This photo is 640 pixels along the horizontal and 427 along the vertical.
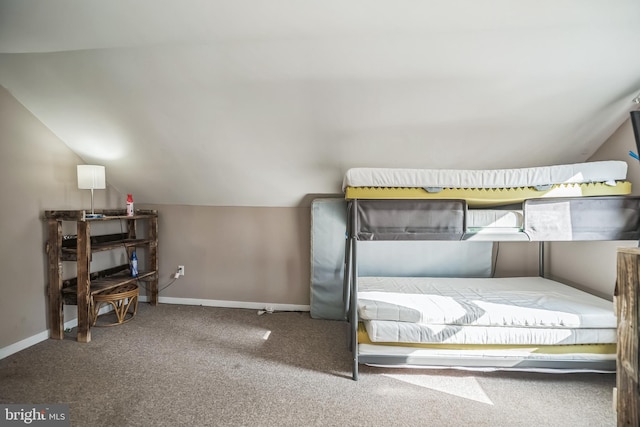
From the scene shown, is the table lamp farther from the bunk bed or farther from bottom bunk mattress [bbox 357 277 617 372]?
bottom bunk mattress [bbox 357 277 617 372]

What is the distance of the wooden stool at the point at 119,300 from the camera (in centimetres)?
250

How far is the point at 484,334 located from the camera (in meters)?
1.77

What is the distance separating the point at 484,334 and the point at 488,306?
0.20 meters

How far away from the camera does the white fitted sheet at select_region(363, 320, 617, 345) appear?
69.1 inches

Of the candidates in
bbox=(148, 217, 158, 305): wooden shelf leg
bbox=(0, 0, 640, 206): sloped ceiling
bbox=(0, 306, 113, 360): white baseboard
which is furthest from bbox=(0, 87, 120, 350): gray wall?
bbox=(148, 217, 158, 305): wooden shelf leg

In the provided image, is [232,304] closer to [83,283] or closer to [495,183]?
[83,283]

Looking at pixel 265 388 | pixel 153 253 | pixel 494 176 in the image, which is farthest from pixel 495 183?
pixel 153 253

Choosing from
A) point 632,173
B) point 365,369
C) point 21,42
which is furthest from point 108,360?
point 632,173

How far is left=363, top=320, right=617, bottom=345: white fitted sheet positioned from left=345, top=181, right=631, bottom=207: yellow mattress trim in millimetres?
848

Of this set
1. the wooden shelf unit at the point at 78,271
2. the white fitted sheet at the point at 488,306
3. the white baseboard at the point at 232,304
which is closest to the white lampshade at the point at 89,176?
the wooden shelf unit at the point at 78,271

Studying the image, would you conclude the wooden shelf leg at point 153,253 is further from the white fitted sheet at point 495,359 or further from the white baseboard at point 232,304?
the white fitted sheet at point 495,359

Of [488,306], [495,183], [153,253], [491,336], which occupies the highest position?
[495,183]

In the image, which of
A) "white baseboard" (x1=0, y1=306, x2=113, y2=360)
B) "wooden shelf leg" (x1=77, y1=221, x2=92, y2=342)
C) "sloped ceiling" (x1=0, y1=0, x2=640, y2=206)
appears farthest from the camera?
"wooden shelf leg" (x1=77, y1=221, x2=92, y2=342)

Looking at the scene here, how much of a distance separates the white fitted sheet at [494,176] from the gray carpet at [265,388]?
133 centimetres
